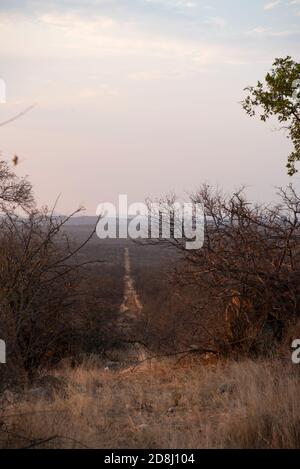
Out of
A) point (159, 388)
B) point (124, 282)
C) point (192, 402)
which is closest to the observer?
point (192, 402)

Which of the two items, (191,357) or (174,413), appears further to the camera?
(191,357)

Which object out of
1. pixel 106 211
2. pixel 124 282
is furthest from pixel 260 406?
pixel 124 282

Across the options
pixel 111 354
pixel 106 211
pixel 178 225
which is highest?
pixel 178 225

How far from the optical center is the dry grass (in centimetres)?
510

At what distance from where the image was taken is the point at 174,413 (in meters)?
6.62

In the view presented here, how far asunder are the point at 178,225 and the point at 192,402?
4312 millimetres

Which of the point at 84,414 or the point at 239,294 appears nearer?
the point at 84,414

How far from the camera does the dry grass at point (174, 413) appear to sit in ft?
16.7

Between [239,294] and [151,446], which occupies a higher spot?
[239,294]

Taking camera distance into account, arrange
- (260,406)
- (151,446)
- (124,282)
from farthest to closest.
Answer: (124,282) → (260,406) → (151,446)
